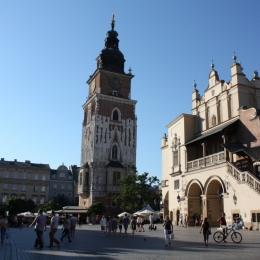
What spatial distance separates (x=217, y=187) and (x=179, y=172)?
591 centimetres

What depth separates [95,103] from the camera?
65875mm

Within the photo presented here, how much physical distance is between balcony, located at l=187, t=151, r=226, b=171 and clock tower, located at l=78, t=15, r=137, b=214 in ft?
104

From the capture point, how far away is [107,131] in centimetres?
6531

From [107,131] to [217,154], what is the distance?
128 feet

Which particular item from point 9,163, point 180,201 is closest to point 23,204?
point 9,163

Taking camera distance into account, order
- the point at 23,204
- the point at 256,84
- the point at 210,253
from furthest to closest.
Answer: the point at 23,204 < the point at 256,84 < the point at 210,253

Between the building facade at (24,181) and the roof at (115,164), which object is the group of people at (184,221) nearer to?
the roof at (115,164)

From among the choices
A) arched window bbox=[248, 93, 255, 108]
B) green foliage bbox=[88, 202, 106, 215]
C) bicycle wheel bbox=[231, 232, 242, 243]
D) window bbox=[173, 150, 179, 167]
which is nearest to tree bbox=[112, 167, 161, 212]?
green foliage bbox=[88, 202, 106, 215]

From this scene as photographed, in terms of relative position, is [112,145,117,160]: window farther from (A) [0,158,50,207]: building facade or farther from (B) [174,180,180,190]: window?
(A) [0,158,50,207]: building facade

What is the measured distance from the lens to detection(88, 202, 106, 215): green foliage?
182 ft

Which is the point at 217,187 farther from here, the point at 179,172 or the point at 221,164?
the point at 179,172

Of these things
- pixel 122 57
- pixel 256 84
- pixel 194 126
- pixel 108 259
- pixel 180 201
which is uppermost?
pixel 122 57

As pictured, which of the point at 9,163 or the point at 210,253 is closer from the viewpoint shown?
the point at 210,253

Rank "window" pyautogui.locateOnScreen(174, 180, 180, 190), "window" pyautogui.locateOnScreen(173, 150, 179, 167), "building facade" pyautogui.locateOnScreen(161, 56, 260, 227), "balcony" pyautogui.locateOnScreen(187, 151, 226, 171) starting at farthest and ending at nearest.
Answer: "window" pyautogui.locateOnScreen(173, 150, 179, 167), "window" pyautogui.locateOnScreen(174, 180, 180, 190), "balcony" pyautogui.locateOnScreen(187, 151, 226, 171), "building facade" pyautogui.locateOnScreen(161, 56, 260, 227)
